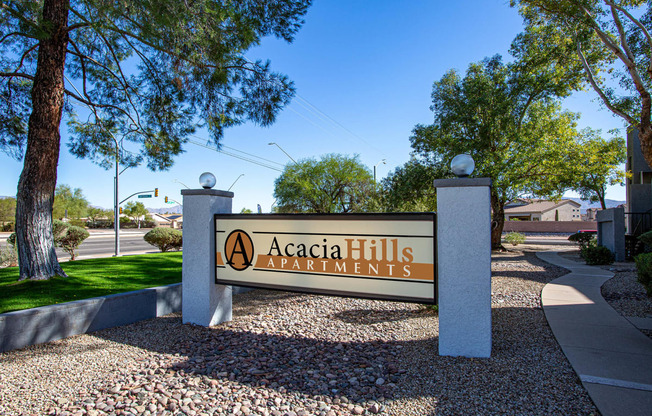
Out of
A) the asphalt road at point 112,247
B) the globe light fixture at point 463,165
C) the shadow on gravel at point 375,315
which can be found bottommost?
the asphalt road at point 112,247

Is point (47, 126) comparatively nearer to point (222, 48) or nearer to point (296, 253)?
point (222, 48)

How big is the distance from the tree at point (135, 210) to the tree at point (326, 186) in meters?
68.4

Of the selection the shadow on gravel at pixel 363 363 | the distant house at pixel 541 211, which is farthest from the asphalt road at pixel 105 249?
the distant house at pixel 541 211

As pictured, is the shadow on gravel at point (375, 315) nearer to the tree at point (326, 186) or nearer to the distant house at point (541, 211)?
the tree at point (326, 186)

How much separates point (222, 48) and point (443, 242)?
5.77 m

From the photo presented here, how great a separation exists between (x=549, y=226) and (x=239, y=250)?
49198 mm

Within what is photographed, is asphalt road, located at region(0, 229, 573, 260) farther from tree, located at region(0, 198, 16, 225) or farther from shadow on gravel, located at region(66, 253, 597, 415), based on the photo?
tree, located at region(0, 198, 16, 225)

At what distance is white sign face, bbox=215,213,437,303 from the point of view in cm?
386

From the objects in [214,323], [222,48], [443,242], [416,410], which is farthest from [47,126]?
[416,410]

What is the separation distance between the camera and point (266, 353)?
396cm

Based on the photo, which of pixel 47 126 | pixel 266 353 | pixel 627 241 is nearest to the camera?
pixel 266 353

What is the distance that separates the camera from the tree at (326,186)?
29344 millimetres

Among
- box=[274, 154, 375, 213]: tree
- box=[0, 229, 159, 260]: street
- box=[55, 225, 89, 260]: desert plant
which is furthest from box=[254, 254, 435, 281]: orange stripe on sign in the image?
box=[274, 154, 375, 213]: tree

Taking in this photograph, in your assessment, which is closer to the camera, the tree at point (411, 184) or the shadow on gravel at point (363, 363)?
the shadow on gravel at point (363, 363)
